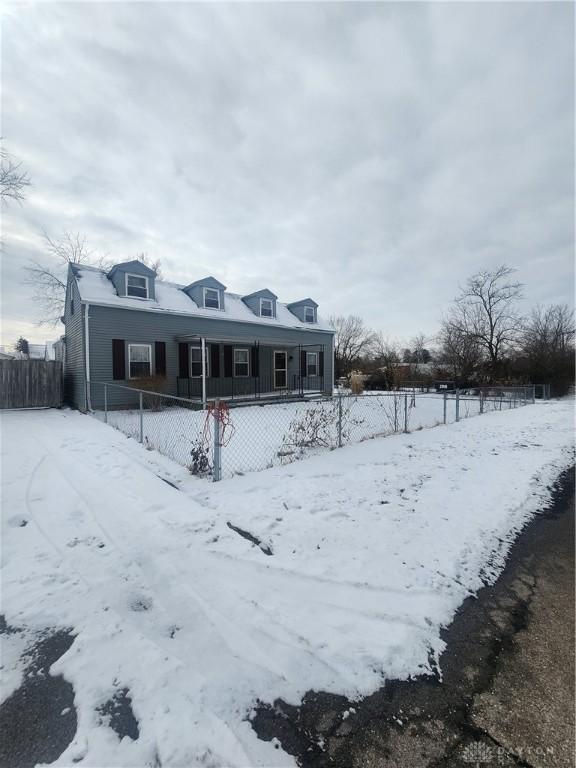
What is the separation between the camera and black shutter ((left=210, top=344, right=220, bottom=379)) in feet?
48.2

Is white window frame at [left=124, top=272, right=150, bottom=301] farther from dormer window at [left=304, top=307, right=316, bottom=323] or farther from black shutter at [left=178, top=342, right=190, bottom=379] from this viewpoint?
dormer window at [left=304, top=307, right=316, bottom=323]

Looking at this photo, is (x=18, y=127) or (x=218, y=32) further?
(x=18, y=127)

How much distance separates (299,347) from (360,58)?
11652 mm

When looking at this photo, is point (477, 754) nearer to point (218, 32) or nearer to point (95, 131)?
point (218, 32)

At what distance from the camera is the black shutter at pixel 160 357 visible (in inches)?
516

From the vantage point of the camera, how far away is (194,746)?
→ 1389 millimetres

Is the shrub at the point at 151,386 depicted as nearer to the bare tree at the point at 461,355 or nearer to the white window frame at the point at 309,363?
the white window frame at the point at 309,363

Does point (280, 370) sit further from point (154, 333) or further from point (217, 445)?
point (217, 445)

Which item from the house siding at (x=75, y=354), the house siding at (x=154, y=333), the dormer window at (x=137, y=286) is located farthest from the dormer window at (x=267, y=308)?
the house siding at (x=75, y=354)

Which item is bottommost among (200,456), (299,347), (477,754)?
(477,754)

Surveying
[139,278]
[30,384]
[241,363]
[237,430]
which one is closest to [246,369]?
[241,363]

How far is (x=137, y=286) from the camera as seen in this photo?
1321 cm

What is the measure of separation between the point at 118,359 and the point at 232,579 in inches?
457

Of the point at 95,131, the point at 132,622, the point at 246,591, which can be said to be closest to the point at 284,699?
the point at 246,591
